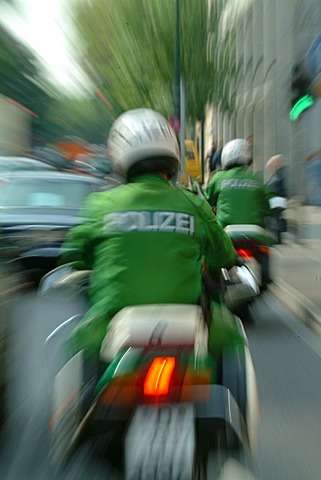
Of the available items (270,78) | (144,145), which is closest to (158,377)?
(144,145)

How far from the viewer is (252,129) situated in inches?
1265

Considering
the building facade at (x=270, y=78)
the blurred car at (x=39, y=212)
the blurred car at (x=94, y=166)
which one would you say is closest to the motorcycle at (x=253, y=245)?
the blurred car at (x=39, y=212)

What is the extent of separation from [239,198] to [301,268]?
4074 millimetres

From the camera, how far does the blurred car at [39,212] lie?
911cm

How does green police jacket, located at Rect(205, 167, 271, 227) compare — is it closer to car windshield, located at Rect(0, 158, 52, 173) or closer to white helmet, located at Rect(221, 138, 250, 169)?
white helmet, located at Rect(221, 138, 250, 169)

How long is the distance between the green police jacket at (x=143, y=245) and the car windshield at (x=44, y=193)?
23.9ft

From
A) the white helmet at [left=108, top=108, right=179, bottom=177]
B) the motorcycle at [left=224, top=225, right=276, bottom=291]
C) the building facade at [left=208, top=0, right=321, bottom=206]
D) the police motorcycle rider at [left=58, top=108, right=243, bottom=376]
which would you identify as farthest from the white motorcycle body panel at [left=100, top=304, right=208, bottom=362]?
the building facade at [left=208, top=0, right=321, bottom=206]

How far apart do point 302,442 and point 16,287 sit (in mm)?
2063

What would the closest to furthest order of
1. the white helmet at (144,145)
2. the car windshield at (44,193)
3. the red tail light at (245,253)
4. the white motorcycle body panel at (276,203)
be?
1. the white helmet at (144,145)
2. the red tail light at (245,253)
3. the white motorcycle body panel at (276,203)
4. the car windshield at (44,193)

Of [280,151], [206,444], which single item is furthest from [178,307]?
[280,151]

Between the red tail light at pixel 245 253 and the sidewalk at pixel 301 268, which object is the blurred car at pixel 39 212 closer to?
the red tail light at pixel 245 253

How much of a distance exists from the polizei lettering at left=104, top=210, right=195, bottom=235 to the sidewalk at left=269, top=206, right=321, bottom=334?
14.6ft

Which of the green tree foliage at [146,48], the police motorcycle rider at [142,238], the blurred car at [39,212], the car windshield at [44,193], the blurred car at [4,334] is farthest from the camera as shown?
the green tree foliage at [146,48]

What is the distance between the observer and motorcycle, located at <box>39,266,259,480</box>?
264cm
